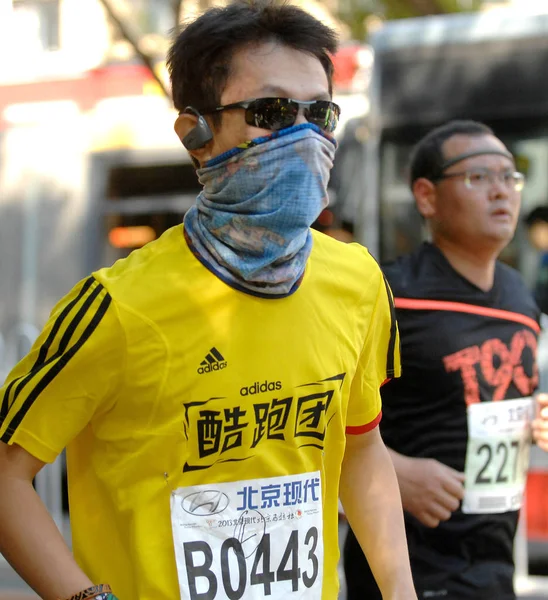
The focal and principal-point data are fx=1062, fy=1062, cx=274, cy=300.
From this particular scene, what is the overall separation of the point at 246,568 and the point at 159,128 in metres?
8.26

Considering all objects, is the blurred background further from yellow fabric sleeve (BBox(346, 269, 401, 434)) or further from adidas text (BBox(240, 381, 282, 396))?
adidas text (BBox(240, 381, 282, 396))

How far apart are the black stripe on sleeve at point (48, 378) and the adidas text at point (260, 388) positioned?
32 centimetres

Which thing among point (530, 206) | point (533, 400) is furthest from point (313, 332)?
point (530, 206)

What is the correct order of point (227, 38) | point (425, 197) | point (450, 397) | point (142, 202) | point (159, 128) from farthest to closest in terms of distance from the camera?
point (142, 202), point (159, 128), point (425, 197), point (450, 397), point (227, 38)

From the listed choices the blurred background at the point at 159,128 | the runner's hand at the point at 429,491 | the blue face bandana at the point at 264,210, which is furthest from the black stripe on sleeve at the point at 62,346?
the blurred background at the point at 159,128

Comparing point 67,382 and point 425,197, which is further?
point 425,197

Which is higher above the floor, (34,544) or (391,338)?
(391,338)

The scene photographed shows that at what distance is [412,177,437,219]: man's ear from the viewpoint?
11.9 ft

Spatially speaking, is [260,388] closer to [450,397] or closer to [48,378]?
[48,378]

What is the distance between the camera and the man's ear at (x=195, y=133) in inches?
86.3

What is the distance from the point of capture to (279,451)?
2111 mm

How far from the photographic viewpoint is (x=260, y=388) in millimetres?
2074

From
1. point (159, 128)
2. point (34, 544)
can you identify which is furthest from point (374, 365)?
point (159, 128)

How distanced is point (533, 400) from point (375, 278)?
133 cm
